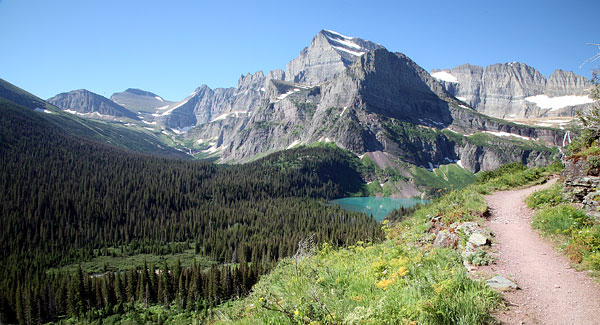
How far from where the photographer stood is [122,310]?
196ft

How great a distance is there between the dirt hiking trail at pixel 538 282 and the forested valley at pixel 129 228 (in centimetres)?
2445

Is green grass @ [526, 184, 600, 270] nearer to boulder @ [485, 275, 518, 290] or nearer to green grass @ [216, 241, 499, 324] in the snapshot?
boulder @ [485, 275, 518, 290]

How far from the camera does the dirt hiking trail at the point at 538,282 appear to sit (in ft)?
19.0

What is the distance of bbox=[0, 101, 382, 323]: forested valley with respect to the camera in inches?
2418

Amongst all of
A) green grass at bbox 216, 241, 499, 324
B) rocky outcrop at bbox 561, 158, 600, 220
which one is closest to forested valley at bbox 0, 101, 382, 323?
rocky outcrop at bbox 561, 158, 600, 220

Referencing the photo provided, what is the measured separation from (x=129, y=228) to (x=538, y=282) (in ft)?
460

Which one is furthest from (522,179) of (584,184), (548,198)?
(584,184)

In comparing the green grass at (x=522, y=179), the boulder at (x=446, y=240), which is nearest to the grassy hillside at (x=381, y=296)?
the boulder at (x=446, y=240)

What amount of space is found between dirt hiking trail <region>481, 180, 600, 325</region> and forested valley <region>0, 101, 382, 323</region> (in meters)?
24.4

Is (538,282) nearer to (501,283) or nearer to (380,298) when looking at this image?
(501,283)

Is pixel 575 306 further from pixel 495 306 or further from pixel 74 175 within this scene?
pixel 74 175

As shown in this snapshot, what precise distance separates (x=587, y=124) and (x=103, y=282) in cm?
8221

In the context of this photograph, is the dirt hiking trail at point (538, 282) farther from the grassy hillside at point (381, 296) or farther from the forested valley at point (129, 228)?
A: the forested valley at point (129, 228)

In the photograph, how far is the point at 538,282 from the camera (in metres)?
7.31
